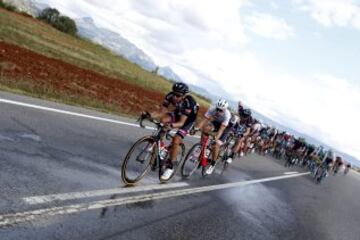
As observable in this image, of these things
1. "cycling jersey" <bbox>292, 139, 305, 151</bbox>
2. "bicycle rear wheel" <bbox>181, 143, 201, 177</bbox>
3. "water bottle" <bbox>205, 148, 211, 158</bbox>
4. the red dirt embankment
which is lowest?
the red dirt embankment

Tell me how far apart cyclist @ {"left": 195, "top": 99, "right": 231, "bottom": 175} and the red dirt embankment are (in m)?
6.62

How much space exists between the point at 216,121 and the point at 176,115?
3635 mm

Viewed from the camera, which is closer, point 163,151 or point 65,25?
point 163,151

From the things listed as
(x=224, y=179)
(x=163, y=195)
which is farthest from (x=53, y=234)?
(x=224, y=179)

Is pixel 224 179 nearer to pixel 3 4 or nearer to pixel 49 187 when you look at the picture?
pixel 49 187

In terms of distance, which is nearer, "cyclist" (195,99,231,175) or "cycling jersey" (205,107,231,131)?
"cyclist" (195,99,231,175)

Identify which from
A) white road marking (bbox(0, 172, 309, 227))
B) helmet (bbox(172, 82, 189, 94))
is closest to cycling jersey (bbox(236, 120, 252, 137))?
white road marking (bbox(0, 172, 309, 227))

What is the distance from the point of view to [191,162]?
475 inches

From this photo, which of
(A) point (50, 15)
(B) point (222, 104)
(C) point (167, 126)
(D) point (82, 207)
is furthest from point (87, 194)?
(A) point (50, 15)

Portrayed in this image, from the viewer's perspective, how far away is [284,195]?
1457 centimetres

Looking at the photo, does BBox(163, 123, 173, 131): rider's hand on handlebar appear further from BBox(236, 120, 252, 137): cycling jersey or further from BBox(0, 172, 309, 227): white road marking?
BBox(236, 120, 252, 137): cycling jersey

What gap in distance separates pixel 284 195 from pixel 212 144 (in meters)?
3.36

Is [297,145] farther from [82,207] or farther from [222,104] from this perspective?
[82,207]

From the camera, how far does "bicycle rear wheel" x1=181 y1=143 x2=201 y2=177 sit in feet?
38.1
